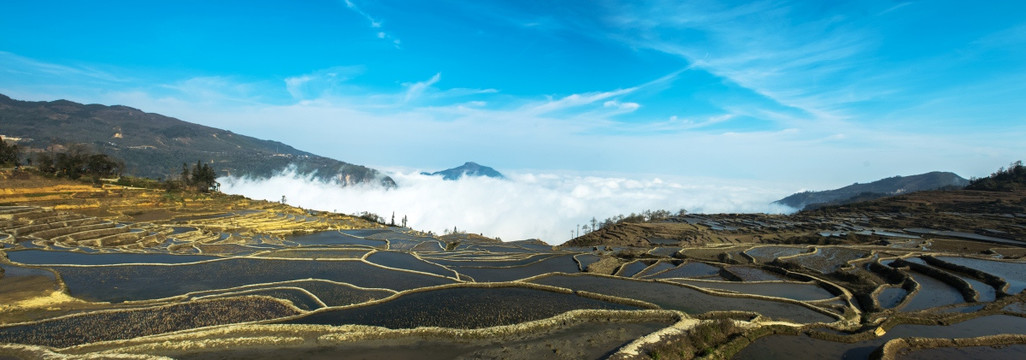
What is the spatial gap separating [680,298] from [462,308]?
13.9m

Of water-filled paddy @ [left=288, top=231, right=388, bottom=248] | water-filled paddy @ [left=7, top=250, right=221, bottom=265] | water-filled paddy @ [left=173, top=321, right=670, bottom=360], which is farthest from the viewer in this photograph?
water-filled paddy @ [left=288, top=231, right=388, bottom=248]

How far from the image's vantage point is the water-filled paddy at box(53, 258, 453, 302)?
76.0 feet

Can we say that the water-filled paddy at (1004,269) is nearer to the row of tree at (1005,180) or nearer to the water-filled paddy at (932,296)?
the water-filled paddy at (932,296)

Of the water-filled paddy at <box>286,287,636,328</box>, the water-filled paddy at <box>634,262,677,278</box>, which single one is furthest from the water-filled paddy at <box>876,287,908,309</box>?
the water-filled paddy at <box>286,287,636,328</box>

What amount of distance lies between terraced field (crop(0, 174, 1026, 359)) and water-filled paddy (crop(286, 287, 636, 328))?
0.15 metres

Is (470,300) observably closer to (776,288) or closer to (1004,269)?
(776,288)

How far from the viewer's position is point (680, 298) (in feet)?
80.8

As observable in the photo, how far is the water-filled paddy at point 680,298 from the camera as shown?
72.0ft

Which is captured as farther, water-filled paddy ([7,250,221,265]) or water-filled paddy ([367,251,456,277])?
water-filled paddy ([367,251,456,277])

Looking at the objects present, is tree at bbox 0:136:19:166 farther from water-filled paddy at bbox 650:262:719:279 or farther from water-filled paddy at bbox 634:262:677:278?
water-filled paddy at bbox 650:262:719:279

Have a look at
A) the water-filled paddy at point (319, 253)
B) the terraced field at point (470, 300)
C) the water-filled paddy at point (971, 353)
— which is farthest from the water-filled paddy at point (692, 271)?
the water-filled paddy at point (319, 253)

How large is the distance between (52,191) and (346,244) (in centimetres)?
5350

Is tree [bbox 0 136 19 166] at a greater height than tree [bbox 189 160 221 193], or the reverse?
tree [bbox 0 136 19 166]

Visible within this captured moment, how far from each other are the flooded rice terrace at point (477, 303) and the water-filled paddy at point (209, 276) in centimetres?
14
